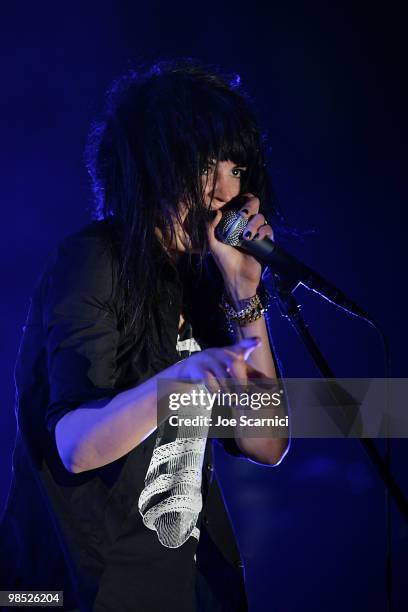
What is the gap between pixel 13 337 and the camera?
2162 mm

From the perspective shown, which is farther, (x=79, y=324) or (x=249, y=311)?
(x=249, y=311)

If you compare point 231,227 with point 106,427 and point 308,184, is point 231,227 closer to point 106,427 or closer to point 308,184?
point 106,427

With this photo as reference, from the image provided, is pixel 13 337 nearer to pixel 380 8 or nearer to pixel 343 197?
pixel 343 197

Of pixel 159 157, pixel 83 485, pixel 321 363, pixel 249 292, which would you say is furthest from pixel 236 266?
pixel 83 485

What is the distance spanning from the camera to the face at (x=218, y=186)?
4.15 ft

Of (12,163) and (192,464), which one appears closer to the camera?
(192,464)

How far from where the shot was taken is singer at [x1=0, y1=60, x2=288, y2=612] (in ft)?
3.36

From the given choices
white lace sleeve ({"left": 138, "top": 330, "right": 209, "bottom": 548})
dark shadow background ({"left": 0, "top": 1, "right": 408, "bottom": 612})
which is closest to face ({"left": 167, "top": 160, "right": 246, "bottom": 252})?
white lace sleeve ({"left": 138, "top": 330, "right": 209, "bottom": 548})

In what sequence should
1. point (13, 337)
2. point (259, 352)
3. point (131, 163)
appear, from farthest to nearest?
point (13, 337) < point (259, 352) < point (131, 163)

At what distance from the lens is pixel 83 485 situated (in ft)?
3.66

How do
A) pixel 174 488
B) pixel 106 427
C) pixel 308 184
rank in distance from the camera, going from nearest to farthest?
pixel 106 427
pixel 174 488
pixel 308 184

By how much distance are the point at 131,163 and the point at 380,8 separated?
1.68 metres

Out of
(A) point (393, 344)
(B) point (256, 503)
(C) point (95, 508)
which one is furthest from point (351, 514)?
(C) point (95, 508)

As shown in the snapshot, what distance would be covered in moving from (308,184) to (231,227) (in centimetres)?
123
